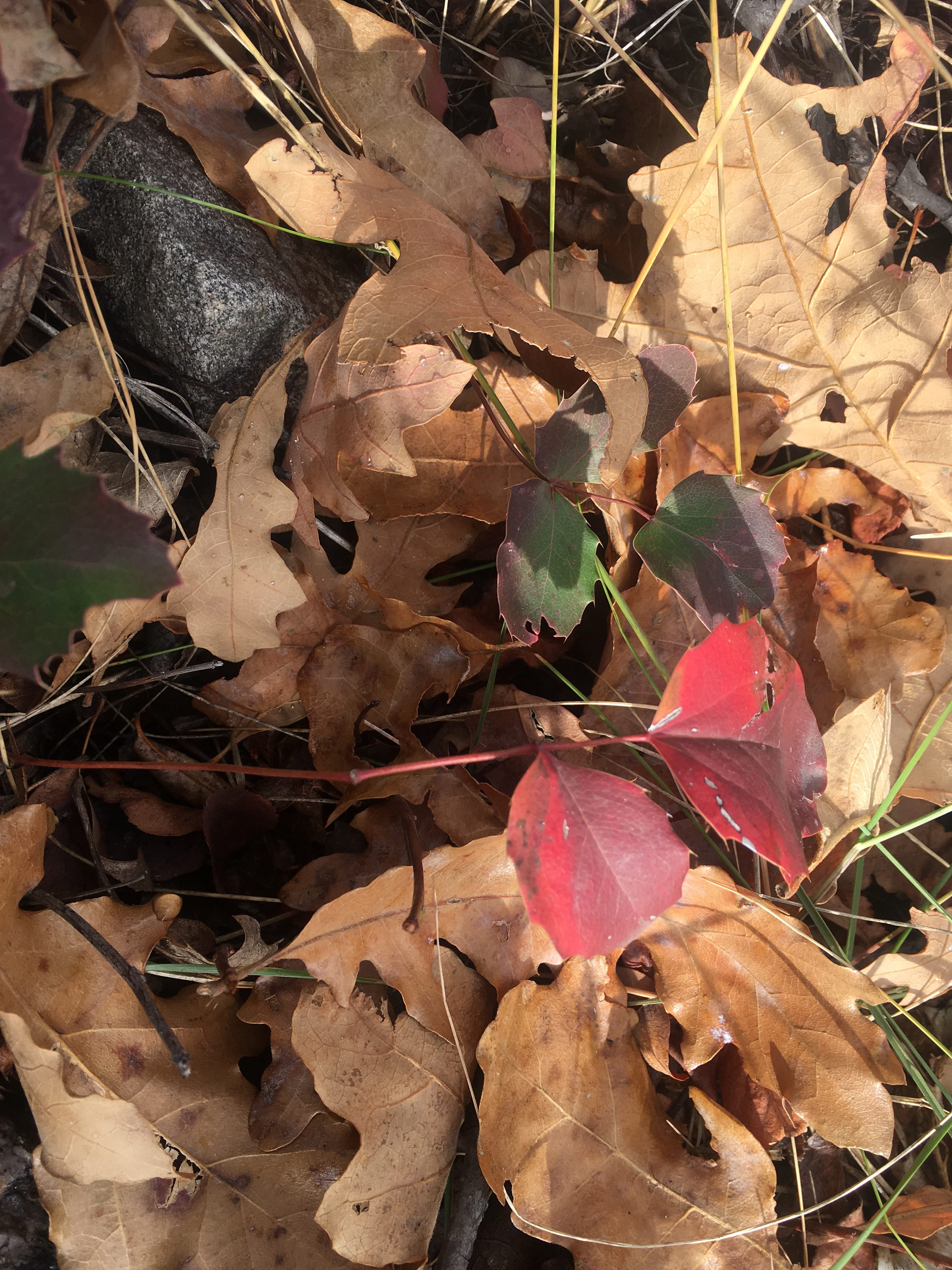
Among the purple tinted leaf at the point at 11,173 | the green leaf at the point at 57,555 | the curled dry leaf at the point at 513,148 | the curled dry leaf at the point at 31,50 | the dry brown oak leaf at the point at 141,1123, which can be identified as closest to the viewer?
the purple tinted leaf at the point at 11,173

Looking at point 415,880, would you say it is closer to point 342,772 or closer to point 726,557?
point 342,772

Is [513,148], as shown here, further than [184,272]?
Yes

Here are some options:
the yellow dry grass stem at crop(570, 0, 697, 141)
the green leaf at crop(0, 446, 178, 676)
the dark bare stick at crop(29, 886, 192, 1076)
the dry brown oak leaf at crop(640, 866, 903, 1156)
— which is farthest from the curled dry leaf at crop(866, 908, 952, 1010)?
the yellow dry grass stem at crop(570, 0, 697, 141)

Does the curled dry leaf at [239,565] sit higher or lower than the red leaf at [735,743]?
lower

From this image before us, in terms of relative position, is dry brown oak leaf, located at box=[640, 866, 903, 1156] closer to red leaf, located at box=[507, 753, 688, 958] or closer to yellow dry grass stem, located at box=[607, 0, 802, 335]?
red leaf, located at box=[507, 753, 688, 958]

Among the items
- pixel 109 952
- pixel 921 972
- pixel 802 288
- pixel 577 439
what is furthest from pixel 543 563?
pixel 921 972

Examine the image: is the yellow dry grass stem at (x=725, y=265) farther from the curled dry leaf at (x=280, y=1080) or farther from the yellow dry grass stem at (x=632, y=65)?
the curled dry leaf at (x=280, y=1080)

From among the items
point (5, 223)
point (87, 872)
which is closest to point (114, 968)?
point (87, 872)

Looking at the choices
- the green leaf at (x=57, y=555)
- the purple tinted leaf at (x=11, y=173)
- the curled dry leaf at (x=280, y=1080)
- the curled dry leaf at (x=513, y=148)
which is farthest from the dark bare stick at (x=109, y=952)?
the curled dry leaf at (x=513, y=148)
